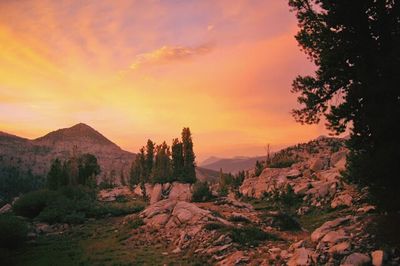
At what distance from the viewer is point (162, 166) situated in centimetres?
10462

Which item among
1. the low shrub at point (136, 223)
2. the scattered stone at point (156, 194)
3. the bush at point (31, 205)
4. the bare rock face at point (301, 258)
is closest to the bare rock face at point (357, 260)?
the bare rock face at point (301, 258)

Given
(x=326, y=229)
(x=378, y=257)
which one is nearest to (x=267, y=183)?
(x=326, y=229)

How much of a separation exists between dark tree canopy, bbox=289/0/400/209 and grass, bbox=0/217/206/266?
46.0 feet

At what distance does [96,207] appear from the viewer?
6091cm

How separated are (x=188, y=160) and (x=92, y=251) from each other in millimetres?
63343

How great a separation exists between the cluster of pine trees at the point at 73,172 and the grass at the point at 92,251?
57722mm

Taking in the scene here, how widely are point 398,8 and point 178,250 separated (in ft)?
77.9

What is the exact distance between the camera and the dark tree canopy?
1736 cm

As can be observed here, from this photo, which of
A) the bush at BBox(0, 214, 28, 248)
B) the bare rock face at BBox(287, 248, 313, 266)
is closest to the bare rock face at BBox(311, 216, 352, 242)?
the bare rock face at BBox(287, 248, 313, 266)

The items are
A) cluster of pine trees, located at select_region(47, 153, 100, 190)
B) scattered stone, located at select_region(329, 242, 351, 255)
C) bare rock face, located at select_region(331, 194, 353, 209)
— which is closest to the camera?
scattered stone, located at select_region(329, 242, 351, 255)

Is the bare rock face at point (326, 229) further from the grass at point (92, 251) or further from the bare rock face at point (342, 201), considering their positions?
the bare rock face at point (342, 201)

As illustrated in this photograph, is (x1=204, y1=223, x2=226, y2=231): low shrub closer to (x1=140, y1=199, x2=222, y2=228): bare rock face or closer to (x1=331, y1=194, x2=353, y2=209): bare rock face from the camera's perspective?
(x1=140, y1=199, x2=222, y2=228): bare rock face

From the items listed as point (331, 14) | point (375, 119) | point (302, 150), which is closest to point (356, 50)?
point (331, 14)

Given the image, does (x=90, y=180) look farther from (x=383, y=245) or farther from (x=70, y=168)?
(x=383, y=245)
